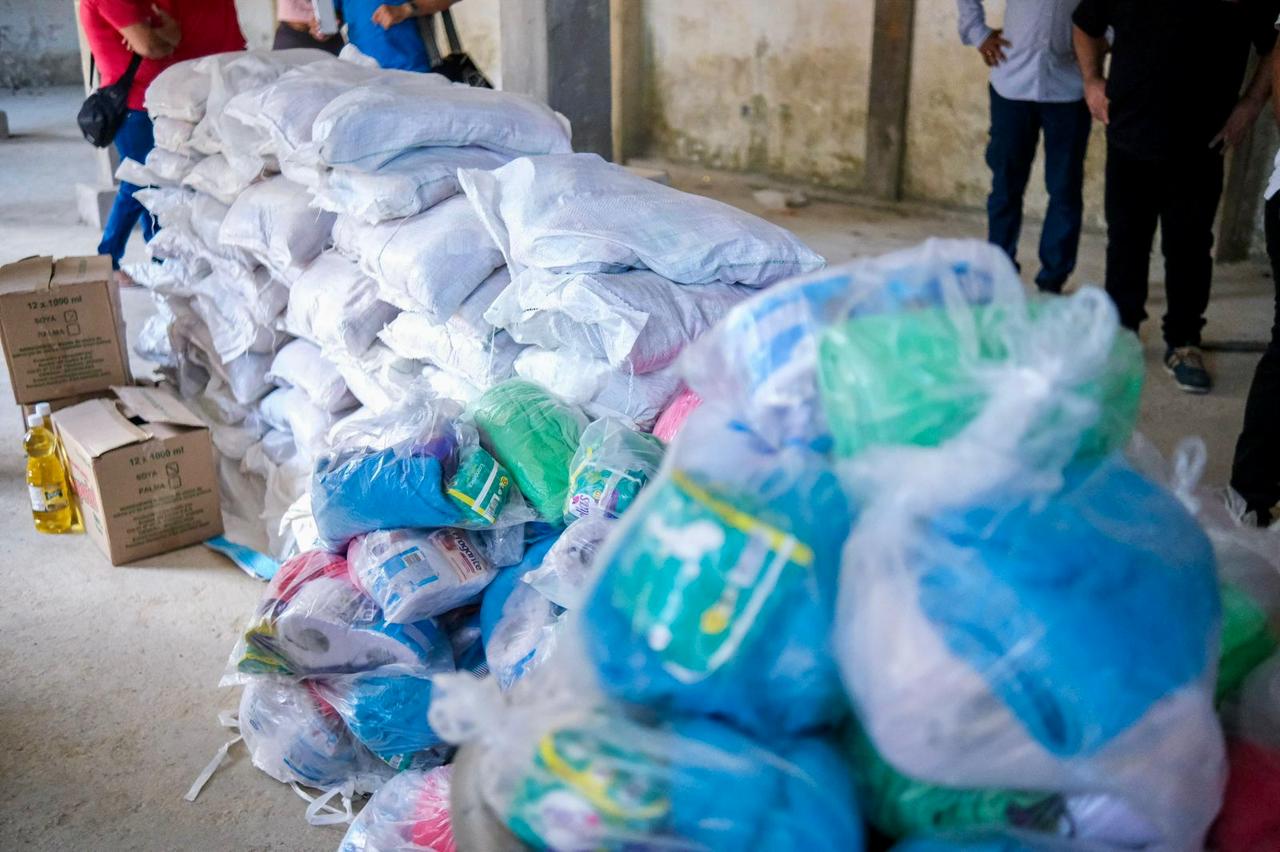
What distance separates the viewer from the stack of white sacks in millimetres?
2010

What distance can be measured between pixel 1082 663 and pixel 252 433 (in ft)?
9.55

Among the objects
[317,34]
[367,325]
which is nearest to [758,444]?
[367,325]

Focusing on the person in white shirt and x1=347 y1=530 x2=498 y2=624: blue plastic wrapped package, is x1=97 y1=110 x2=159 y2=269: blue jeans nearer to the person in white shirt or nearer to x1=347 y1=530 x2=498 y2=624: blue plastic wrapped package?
x1=347 y1=530 x2=498 y2=624: blue plastic wrapped package

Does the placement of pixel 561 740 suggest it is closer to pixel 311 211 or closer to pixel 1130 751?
pixel 1130 751

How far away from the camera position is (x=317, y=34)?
4105 millimetres

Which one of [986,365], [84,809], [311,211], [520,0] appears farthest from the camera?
[520,0]

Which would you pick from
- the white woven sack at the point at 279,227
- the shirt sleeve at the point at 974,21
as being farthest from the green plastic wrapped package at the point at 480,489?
the shirt sleeve at the point at 974,21

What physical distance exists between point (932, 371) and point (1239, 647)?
1.27 ft

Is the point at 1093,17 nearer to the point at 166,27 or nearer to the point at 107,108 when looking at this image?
the point at 166,27

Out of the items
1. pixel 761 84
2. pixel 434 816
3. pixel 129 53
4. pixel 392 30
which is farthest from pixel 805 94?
pixel 434 816

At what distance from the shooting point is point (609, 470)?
5.47ft

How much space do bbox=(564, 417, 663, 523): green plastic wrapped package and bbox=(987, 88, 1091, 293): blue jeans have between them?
2.61 metres

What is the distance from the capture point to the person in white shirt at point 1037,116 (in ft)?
12.5

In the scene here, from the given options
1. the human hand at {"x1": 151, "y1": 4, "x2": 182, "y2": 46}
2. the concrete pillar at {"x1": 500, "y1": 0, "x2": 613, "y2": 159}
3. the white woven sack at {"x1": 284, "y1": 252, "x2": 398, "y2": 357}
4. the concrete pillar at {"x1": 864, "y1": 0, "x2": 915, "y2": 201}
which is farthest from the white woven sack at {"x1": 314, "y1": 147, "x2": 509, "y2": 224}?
the concrete pillar at {"x1": 864, "y1": 0, "x2": 915, "y2": 201}
